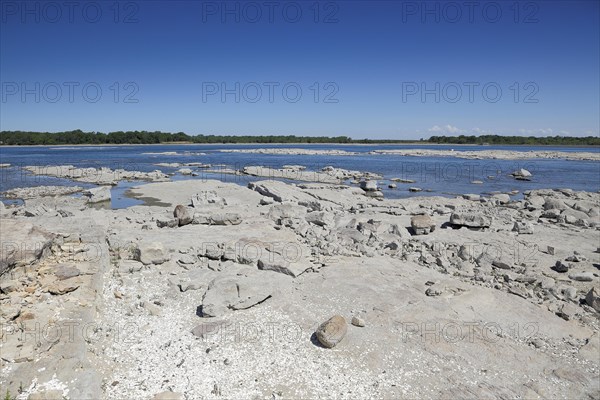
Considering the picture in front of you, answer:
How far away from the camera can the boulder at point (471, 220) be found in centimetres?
1484

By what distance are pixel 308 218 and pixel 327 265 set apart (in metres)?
4.69

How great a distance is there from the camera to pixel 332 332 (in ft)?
21.5

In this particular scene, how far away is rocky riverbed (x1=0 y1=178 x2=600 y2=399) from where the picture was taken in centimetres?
561

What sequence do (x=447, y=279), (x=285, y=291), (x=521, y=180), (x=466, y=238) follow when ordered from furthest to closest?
(x=521, y=180) → (x=466, y=238) → (x=447, y=279) → (x=285, y=291)

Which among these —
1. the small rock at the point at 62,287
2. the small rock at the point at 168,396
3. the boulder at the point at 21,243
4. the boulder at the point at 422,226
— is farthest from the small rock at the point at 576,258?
the boulder at the point at 21,243

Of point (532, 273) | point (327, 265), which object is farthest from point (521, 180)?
point (327, 265)

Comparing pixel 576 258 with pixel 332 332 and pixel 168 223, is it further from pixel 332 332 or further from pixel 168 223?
pixel 168 223

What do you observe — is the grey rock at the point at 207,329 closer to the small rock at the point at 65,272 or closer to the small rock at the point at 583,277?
the small rock at the point at 65,272

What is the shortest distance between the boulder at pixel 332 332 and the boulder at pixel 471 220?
9874mm

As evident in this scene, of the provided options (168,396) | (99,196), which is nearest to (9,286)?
(168,396)

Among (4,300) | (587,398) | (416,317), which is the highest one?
(4,300)

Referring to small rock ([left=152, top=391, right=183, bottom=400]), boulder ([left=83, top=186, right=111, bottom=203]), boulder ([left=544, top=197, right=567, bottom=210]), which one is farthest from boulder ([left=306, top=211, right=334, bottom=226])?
boulder ([left=83, top=186, right=111, bottom=203])

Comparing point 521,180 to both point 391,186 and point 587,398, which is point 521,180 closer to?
point 391,186

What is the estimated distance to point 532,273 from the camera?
34.2 feet
